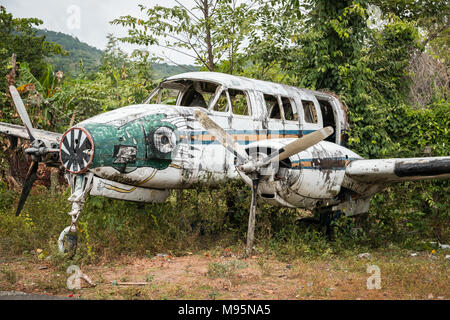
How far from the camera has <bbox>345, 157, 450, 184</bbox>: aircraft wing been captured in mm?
7184

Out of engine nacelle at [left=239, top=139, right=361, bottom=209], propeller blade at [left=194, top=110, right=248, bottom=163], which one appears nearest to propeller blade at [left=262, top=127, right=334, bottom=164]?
engine nacelle at [left=239, top=139, right=361, bottom=209]

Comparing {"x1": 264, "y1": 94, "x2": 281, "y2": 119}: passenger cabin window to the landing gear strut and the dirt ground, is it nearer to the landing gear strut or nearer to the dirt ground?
the dirt ground

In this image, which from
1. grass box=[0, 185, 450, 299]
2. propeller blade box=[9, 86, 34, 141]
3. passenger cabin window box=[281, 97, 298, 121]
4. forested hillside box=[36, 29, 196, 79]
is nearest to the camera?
grass box=[0, 185, 450, 299]

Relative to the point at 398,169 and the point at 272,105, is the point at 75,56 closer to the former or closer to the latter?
the point at 272,105

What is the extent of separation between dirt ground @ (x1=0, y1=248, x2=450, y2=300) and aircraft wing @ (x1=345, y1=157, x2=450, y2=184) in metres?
1.44

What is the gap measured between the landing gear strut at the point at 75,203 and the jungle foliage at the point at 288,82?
31 cm

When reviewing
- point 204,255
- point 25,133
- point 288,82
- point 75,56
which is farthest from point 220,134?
point 75,56

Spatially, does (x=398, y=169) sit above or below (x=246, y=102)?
below

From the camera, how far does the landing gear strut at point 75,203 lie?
7203mm

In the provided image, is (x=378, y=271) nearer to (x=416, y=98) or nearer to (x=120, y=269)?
(x=120, y=269)

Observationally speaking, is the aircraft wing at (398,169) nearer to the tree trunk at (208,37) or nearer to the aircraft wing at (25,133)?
the aircraft wing at (25,133)

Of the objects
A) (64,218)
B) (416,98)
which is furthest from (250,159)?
(416,98)

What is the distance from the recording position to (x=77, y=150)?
7023 millimetres

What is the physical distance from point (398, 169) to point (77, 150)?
17.7 feet
